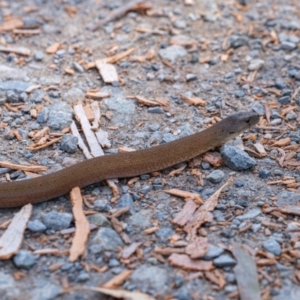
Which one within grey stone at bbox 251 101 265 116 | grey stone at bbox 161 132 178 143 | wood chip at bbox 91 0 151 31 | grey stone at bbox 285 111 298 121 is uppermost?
wood chip at bbox 91 0 151 31

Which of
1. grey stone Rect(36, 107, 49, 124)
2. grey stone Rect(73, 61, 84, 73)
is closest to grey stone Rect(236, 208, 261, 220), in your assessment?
grey stone Rect(36, 107, 49, 124)

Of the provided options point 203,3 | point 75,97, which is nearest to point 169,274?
point 75,97

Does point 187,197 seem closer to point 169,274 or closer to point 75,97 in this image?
point 169,274

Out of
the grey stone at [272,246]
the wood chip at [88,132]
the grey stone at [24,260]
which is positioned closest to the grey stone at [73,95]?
the wood chip at [88,132]

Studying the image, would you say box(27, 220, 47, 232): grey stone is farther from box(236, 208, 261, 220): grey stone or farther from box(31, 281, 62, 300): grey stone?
box(236, 208, 261, 220): grey stone

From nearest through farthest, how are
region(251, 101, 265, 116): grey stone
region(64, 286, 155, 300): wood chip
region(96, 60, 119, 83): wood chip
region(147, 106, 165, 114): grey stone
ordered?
region(64, 286, 155, 300): wood chip → region(147, 106, 165, 114): grey stone → region(251, 101, 265, 116): grey stone → region(96, 60, 119, 83): wood chip

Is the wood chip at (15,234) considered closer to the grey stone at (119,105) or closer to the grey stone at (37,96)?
the grey stone at (119,105)
